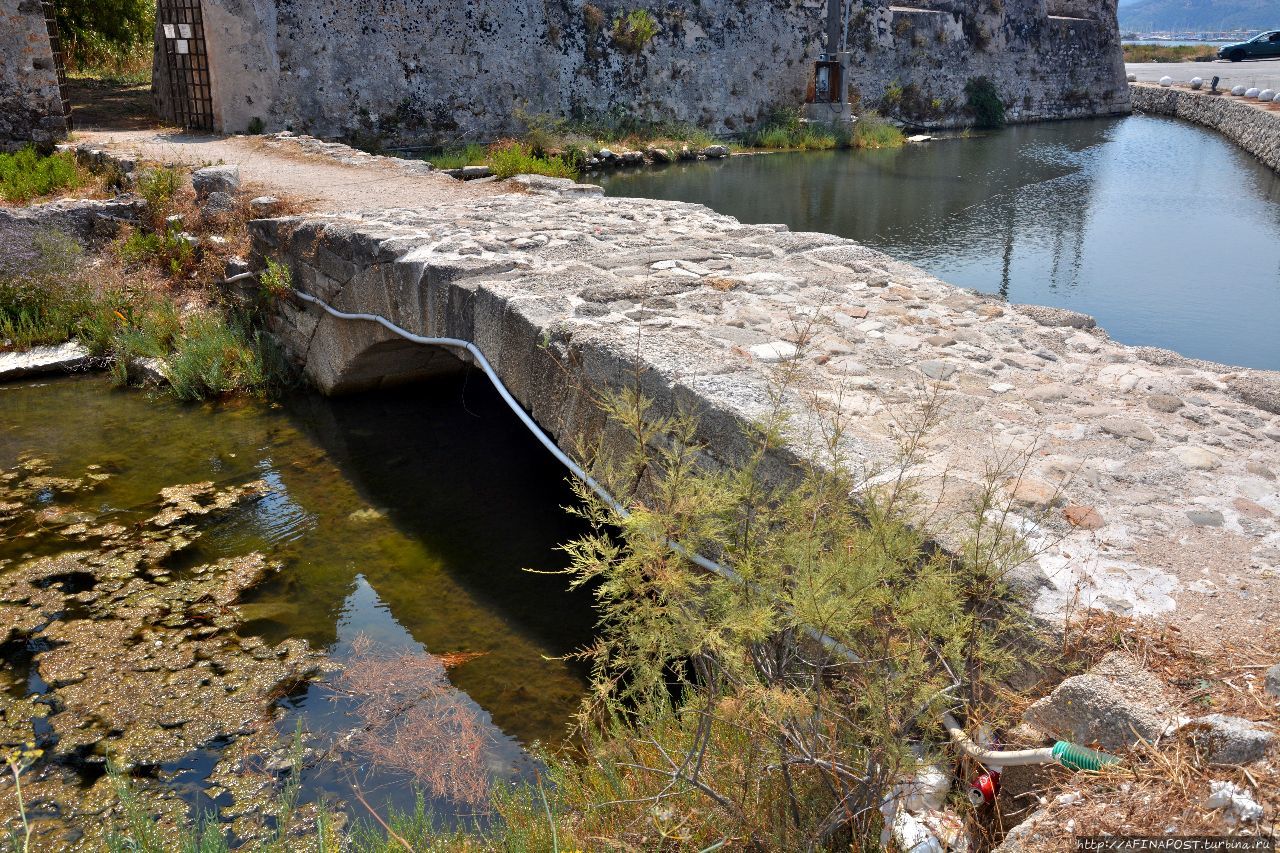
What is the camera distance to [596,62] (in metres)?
17.6

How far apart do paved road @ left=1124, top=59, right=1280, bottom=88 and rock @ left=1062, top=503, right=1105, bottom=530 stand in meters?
24.6

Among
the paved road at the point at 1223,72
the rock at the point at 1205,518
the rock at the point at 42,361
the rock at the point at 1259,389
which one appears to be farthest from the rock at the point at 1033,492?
the paved road at the point at 1223,72

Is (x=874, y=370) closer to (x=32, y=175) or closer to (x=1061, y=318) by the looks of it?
(x=1061, y=318)

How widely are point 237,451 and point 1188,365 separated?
5.28m

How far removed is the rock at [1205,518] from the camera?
2840mm

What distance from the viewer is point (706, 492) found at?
8.43 ft

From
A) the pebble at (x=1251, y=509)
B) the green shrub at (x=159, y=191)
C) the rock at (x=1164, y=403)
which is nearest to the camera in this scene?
the pebble at (x=1251, y=509)

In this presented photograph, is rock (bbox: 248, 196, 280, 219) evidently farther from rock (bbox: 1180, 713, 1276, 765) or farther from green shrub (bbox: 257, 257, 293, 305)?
rock (bbox: 1180, 713, 1276, 765)

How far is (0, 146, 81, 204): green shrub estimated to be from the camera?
877 cm

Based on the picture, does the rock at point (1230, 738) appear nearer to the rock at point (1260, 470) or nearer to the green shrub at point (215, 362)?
the rock at point (1260, 470)

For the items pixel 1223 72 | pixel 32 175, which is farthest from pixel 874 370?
pixel 1223 72

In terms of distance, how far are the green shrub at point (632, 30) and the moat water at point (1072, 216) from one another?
2.84 m

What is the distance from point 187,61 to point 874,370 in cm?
1159

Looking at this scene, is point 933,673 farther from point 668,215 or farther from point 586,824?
point 668,215
